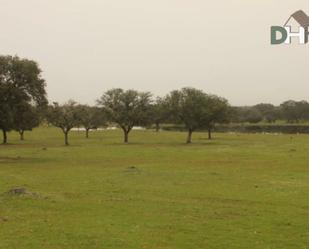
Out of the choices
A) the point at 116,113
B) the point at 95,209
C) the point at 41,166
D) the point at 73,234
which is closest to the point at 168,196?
the point at 95,209

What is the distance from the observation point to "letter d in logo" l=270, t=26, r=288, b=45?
1994 inches

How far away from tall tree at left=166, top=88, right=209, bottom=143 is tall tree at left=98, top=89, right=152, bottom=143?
232 inches

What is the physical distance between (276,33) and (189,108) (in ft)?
151

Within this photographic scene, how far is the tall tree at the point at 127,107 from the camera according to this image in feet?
331

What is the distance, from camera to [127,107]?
102125mm

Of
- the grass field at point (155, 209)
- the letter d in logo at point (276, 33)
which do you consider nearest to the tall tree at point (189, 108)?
the letter d in logo at point (276, 33)

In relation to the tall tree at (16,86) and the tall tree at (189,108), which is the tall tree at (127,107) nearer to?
the tall tree at (189,108)

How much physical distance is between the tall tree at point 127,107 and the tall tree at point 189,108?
5899 mm

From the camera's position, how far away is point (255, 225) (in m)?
20.0

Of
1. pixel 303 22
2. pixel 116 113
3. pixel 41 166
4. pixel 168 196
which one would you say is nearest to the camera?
pixel 168 196

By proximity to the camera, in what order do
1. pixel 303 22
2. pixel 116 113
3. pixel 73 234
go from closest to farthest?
pixel 73 234 < pixel 303 22 < pixel 116 113

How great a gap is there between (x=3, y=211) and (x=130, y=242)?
8.03 metres

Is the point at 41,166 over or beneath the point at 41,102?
beneath

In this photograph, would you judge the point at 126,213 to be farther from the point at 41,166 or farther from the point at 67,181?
the point at 41,166
